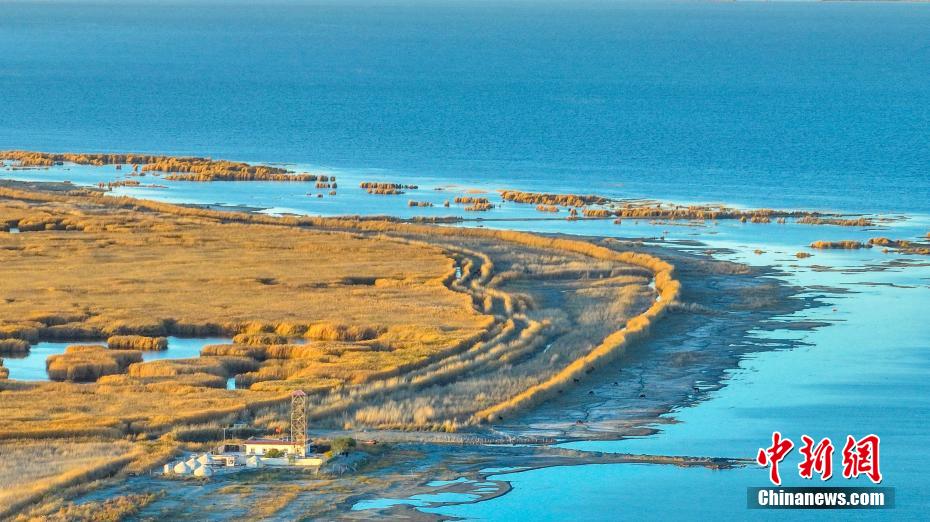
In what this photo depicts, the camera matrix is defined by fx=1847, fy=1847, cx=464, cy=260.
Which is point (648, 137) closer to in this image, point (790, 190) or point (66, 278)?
point (790, 190)

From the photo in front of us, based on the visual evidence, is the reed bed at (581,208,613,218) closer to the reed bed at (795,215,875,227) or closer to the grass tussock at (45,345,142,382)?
the reed bed at (795,215,875,227)

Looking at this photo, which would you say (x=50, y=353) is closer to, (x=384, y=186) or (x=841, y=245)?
(x=841, y=245)

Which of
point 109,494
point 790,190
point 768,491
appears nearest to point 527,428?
point 768,491

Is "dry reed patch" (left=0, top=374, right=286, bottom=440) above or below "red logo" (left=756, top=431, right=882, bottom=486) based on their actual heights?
above

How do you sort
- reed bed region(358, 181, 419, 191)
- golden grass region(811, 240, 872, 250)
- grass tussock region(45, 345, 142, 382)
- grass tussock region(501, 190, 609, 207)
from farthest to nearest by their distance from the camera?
reed bed region(358, 181, 419, 191)
grass tussock region(501, 190, 609, 207)
golden grass region(811, 240, 872, 250)
grass tussock region(45, 345, 142, 382)

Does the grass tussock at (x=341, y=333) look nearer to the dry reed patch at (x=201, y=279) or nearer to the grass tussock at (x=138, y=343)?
the dry reed patch at (x=201, y=279)

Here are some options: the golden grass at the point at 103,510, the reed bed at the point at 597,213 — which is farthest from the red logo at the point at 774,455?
the reed bed at the point at 597,213

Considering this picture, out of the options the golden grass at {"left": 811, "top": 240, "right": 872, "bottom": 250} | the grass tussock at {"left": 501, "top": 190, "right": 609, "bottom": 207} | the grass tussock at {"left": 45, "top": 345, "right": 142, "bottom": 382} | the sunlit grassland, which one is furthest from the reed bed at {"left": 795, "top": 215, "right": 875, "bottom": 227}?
the grass tussock at {"left": 45, "top": 345, "right": 142, "bottom": 382}
